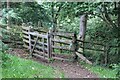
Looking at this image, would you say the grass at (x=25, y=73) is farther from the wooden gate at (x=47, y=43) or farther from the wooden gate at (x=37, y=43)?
the wooden gate at (x=37, y=43)

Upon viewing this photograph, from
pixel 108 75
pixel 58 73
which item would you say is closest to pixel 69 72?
pixel 58 73

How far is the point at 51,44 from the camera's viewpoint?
11930 millimetres

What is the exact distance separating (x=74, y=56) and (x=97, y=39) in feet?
10.4

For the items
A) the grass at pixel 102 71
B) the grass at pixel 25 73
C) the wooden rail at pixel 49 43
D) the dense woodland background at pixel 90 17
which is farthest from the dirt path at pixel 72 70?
the dense woodland background at pixel 90 17

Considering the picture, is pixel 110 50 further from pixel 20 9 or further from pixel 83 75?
pixel 20 9

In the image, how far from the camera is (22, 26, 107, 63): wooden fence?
11570mm

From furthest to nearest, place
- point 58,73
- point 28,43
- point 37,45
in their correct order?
point 28,43 < point 37,45 < point 58,73

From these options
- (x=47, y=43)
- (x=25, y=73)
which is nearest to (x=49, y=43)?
(x=47, y=43)

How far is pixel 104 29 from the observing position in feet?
44.3

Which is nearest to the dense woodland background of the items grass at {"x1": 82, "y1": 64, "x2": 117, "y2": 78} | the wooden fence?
grass at {"x1": 82, "y1": 64, "x2": 117, "y2": 78}

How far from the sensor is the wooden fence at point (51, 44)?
11570 mm

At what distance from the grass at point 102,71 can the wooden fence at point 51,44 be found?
97 centimetres

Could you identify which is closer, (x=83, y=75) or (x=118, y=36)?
(x=83, y=75)

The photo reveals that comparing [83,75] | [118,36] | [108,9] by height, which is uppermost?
[108,9]
